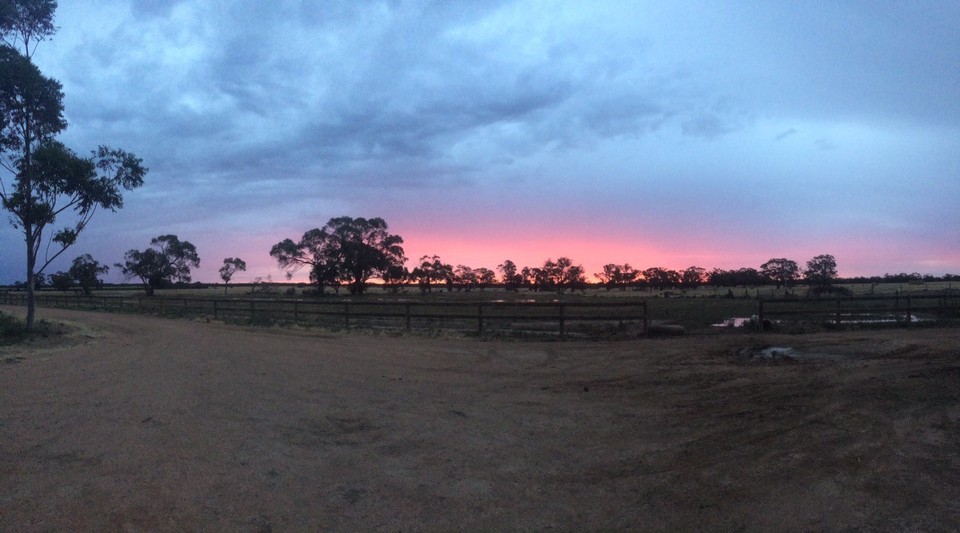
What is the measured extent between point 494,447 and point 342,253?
2653 inches

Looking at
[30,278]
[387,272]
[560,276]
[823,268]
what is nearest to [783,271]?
[823,268]

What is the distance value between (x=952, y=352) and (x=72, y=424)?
14144mm

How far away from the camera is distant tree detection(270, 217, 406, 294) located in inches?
2783

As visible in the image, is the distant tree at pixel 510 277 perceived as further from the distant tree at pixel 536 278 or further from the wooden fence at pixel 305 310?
the wooden fence at pixel 305 310

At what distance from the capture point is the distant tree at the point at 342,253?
70.7m

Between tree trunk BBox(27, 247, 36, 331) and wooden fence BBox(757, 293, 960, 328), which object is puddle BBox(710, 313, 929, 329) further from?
tree trunk BBox(27, 247, 36, 331)

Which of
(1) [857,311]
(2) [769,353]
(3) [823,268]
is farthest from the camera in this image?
(3) [823,268]

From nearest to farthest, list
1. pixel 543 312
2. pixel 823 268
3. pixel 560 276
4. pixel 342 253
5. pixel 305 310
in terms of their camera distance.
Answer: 1. pixel 305 310
2. pixel 543 312
3. pixel 342 253
4. pixel 823 268
5. pixel 560 276

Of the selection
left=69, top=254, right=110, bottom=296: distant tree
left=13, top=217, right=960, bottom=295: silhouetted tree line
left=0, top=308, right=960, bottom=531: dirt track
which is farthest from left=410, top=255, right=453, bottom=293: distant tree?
left=0, top=308, right=960, bottom=531: dirt track

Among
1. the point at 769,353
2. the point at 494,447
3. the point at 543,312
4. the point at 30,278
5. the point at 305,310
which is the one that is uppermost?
the point at 30,278

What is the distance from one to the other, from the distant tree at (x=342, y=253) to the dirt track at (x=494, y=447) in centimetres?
6031

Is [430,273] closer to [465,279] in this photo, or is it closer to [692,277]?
[465,279]

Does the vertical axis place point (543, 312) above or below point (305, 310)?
below

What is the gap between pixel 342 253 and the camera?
232 feet
